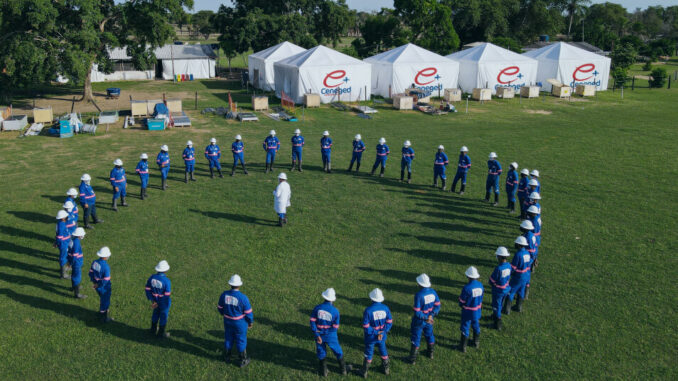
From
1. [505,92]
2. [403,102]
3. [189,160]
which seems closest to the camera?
[189,160]

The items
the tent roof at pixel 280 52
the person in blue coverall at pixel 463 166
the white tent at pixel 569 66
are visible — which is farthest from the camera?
the tent roof at pixel 280 52

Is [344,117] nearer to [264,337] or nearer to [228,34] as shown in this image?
[264,337]

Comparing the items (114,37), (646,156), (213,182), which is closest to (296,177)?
(213,182)

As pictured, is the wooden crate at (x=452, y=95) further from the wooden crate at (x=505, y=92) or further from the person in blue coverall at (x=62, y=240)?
the person in blue coverall at (x=62, y=240)

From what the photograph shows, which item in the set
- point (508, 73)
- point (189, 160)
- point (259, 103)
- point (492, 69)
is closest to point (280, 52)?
point (259, 103)

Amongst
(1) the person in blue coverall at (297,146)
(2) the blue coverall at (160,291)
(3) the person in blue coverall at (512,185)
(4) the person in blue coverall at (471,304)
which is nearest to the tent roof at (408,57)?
(1) the person in blue coverall at (297,146)

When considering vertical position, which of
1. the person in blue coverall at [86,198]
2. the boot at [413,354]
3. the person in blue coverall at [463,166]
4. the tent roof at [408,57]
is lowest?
the boot at [413,354]

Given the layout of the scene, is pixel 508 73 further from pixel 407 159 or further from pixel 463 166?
pixel 463 166
